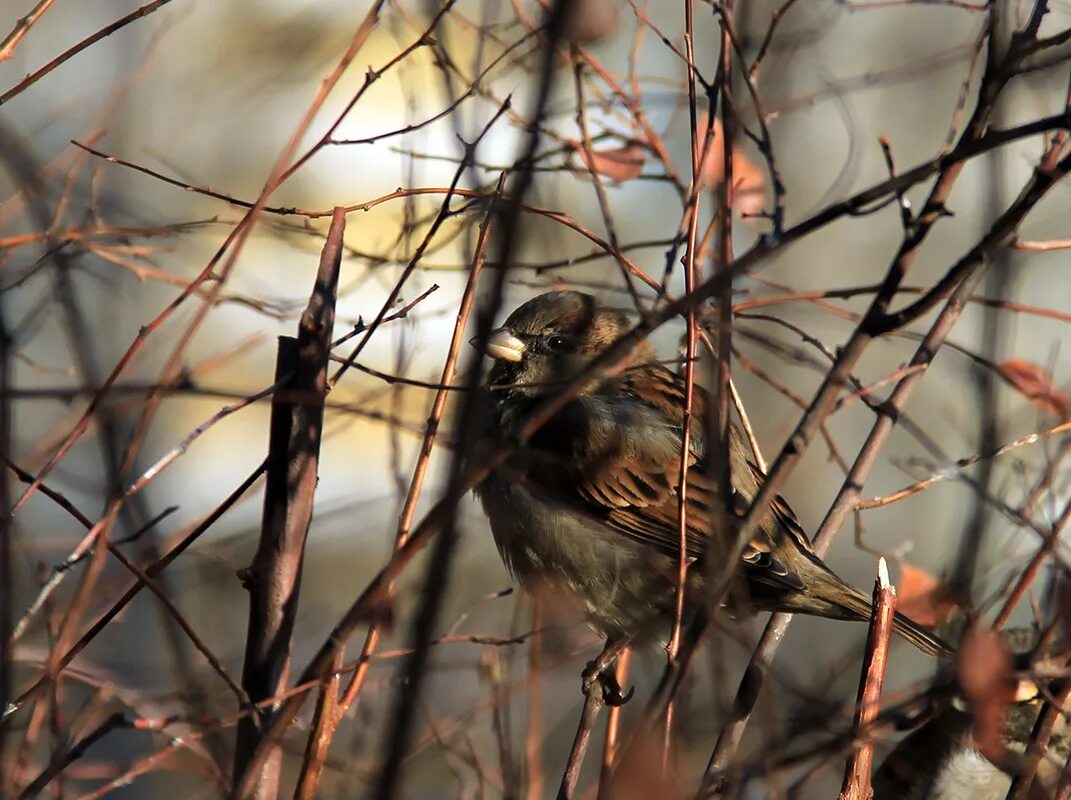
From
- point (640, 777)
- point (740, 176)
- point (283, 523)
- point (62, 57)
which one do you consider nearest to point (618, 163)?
point (740, 176)

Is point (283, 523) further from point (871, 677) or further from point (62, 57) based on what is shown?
point (871, 677)

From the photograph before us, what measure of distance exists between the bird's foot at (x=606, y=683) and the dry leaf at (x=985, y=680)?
109 centimetres

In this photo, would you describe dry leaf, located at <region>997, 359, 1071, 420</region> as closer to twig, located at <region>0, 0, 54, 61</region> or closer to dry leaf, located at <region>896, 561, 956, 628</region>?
dry leaf, located at <region>896, 561, 956, 628</region>

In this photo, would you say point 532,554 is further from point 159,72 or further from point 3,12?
point 3,12

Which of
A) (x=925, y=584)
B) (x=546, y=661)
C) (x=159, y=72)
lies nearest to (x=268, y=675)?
(x=546, y=661)

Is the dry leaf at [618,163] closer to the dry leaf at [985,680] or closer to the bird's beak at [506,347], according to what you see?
the bird's beak at [506,347]

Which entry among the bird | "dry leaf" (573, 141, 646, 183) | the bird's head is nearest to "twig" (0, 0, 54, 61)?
"dry leaf" (573, 141, 646, 183)

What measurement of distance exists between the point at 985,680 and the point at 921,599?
879mm

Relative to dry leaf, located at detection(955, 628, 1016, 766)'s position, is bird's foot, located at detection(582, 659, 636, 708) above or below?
below

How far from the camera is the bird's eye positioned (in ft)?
11.6

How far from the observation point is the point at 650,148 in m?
2.63

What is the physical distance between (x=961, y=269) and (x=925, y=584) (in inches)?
31.6

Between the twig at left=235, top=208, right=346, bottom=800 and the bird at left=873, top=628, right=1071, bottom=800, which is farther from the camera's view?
the bird at left=873, top=628, right=1071, bottom=800

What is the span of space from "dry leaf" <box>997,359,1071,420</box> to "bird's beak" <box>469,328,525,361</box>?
1541mm
